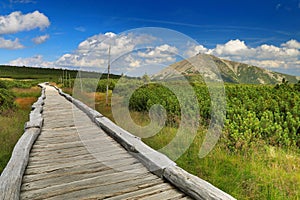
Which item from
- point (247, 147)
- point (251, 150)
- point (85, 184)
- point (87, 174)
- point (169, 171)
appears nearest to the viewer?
point (85, 184)

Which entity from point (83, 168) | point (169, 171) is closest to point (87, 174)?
point (83, 168)

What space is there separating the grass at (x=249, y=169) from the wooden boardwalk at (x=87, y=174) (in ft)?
3.21

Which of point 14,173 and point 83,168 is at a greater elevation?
point 14,173

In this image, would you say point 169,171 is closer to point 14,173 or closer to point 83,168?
point 83,168

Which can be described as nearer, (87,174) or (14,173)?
(14,173)

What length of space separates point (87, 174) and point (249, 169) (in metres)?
2.65

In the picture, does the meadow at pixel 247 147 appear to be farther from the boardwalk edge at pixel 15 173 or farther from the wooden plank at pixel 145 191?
the wooden plank at pixel 145 191

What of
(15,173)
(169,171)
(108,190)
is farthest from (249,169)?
(15,173)

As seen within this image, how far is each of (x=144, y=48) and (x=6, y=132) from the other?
547 centimetres

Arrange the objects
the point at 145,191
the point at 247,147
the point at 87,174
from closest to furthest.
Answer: the point at 145,191 < the point at 87,174 < the point at 247,147

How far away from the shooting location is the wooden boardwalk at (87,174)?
2.98 m

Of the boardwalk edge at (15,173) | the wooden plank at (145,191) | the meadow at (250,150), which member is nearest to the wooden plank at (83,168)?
the boardwalk edge at (15,173)

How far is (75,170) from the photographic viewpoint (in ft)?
12.1

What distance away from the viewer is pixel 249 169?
13.5 ft
